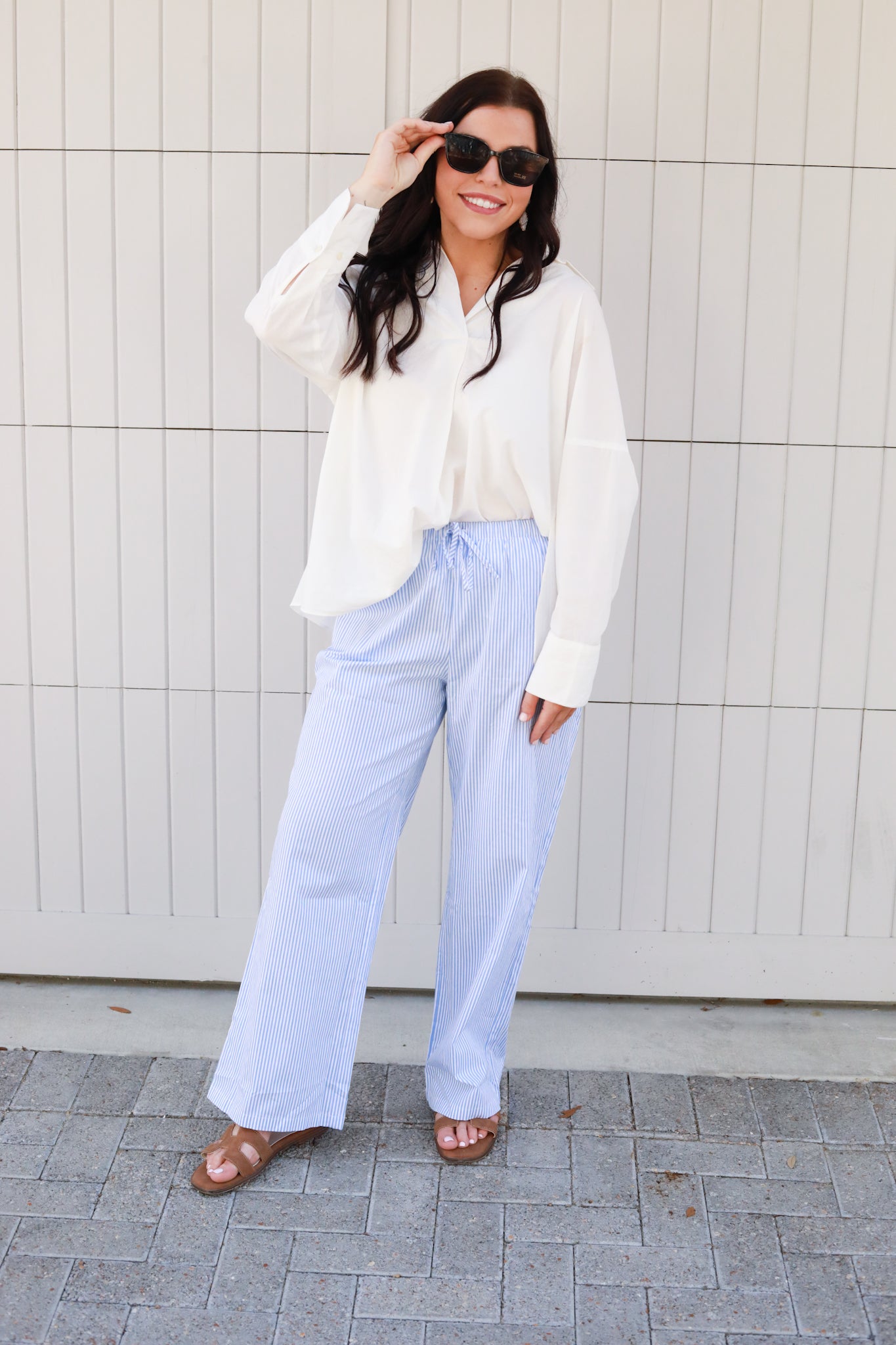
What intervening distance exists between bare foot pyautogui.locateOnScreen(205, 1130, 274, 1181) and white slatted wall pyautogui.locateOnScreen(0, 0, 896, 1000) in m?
0.71

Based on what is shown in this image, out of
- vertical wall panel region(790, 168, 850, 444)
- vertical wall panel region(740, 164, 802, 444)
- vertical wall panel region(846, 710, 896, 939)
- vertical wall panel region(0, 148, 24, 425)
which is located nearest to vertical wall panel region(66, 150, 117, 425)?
vertical wall panel region(0, 148, 24, 425)

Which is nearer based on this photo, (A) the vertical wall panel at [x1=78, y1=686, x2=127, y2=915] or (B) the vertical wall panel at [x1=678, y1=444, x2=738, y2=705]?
(B) the vertical wall panel at [x1=678, y1=444, x2=738, y2=705]

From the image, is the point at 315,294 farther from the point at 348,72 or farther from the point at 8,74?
the point at 8,74

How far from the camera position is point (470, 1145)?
2203 millimetres

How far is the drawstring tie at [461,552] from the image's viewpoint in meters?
2.00

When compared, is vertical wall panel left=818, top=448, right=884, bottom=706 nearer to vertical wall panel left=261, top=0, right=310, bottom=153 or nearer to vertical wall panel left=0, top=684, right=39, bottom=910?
vertical wall panel left=261, top=0, right=310, bottom=153

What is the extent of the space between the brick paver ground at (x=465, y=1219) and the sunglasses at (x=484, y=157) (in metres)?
1.73

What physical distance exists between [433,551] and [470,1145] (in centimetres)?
110

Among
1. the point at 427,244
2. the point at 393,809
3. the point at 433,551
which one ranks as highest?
the point at 427,244

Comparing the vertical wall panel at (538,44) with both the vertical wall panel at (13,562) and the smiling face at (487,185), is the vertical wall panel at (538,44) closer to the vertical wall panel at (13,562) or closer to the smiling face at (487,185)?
the smiling face at (487,185)

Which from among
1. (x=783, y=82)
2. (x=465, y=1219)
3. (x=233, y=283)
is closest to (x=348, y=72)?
(x=233, y=283)

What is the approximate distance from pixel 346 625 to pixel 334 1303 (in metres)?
1.09

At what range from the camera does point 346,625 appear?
208 centimetres

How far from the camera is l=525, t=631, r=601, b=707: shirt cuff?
6.62 feet
